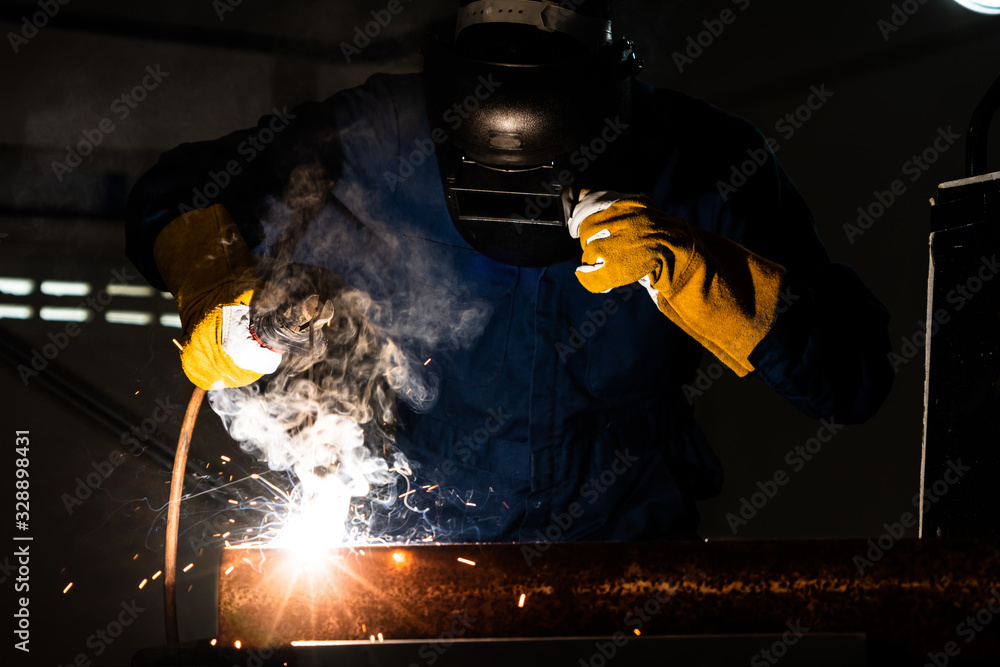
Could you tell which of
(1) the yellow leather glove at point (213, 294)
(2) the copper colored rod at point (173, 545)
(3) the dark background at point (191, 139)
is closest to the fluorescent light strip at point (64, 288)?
(3) the dark background at point (191, 139)

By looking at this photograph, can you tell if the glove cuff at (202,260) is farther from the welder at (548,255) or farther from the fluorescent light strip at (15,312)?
the fluorescent light strip at (15,312)

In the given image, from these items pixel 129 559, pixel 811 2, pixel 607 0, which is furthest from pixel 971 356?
pixel 129 559

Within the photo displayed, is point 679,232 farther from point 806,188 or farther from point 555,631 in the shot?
point 806,188

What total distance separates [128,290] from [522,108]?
252cm

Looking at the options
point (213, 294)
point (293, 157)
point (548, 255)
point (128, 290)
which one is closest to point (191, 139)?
point (128, 290)

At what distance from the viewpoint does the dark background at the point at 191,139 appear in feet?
10.1

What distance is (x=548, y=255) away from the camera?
1529 millimetres

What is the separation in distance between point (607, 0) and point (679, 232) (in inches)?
21.2

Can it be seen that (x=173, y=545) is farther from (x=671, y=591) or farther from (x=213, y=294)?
(x=671, y=591)

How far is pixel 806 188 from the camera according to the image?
3689mm

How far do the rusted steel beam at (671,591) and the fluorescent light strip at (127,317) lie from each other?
2.60 meters

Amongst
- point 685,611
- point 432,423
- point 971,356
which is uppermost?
point 432,423

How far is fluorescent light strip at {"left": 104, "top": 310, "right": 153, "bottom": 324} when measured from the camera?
3.15 metres

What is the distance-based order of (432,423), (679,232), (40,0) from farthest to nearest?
1. (40,0)
2. (432,423)
3. (679,232)
